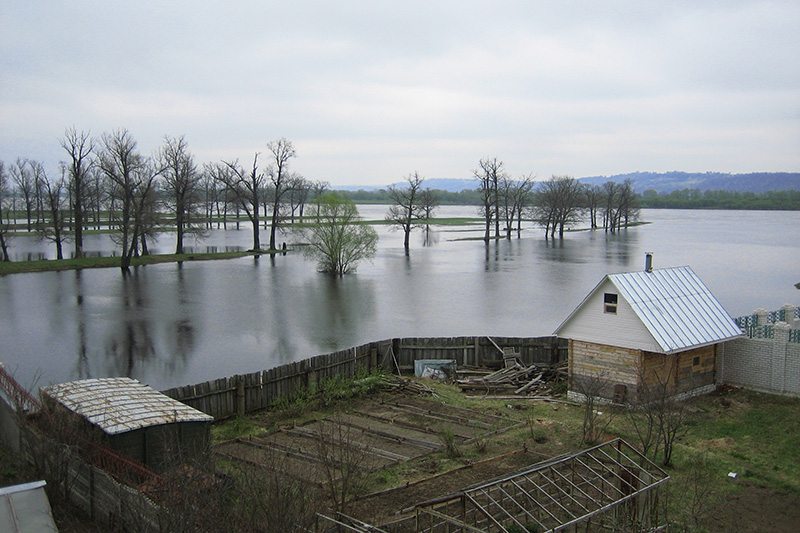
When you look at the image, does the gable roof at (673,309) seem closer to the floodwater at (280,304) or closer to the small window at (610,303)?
the small window at (610,303)

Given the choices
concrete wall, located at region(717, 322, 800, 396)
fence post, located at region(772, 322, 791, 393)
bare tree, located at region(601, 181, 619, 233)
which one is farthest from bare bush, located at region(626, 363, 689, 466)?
bare tree, located at region(601, 181, 619, 233)

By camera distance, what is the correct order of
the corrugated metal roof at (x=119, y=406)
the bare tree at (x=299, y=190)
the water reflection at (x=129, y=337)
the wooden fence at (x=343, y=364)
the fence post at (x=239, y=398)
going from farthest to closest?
the bare tree at (x=299, y=190) < the water reflection at (x=129, y=337) < the fence post at (x=239, y=398) < the wooden fence at (x=343, y=364) < the corrugated metal roof at (x=119, y=406)

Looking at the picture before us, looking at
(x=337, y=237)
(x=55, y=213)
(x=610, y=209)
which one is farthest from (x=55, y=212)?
(x=610, y=209)

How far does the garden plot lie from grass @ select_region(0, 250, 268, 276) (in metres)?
40.3

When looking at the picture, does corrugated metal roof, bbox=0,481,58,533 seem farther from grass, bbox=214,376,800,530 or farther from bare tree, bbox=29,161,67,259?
bare tree, bbox=29,161,67,259

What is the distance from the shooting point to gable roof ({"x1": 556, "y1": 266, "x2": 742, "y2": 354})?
18750mm

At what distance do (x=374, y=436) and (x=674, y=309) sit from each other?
9976mm

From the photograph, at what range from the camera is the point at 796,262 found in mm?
58812

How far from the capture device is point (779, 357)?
19484 millimetres

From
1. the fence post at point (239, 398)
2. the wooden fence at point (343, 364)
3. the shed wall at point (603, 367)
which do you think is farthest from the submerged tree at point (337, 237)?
the fence post at point (239, 398)

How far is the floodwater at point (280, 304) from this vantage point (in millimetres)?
25641

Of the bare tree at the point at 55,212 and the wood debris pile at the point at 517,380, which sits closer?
the wood debris pile at the point at 517,380

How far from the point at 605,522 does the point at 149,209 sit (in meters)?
58.0

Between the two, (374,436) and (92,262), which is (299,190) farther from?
(374,436)
